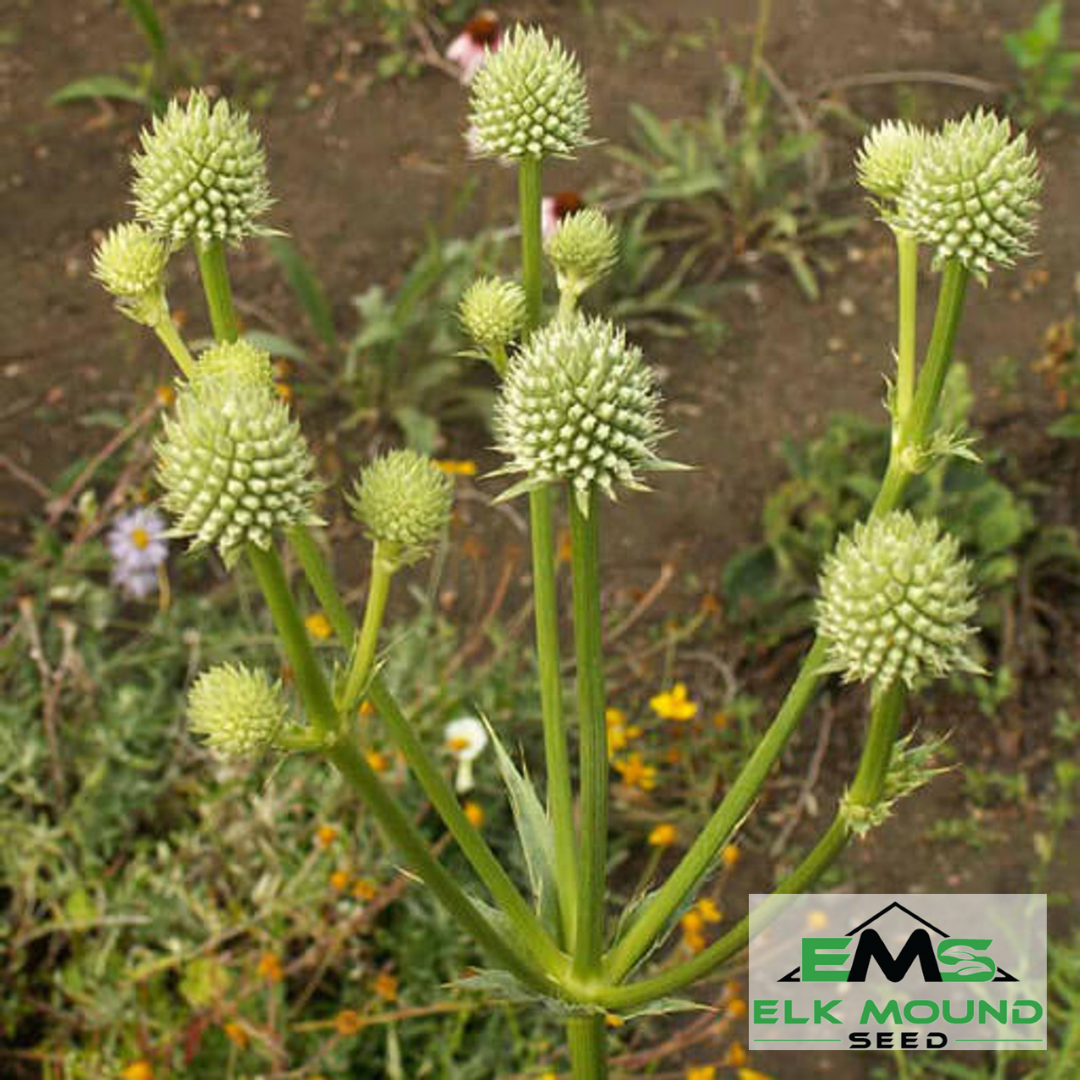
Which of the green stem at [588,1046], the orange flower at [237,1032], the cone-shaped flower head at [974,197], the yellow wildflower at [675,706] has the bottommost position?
the orange flower at [237,1032]

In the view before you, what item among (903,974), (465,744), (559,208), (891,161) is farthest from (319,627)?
(891,161)

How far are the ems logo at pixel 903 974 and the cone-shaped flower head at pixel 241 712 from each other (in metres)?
1.99

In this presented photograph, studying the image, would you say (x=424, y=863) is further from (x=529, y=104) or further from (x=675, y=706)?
(x=675, y=706)

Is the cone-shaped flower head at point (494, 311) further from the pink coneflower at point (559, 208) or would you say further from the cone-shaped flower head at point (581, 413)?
the pink coneflower at point (559, 208)

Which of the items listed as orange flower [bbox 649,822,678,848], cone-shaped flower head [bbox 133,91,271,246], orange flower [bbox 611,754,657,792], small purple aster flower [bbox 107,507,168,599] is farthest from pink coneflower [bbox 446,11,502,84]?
cone-shaped flower head [bbox 133,91,271,246]

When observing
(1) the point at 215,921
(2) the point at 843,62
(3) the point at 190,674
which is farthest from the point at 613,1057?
(2) the point at 843,62

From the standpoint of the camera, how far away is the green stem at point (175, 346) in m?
1.66

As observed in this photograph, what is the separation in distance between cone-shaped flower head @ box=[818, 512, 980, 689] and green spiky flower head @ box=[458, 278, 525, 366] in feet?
1.86

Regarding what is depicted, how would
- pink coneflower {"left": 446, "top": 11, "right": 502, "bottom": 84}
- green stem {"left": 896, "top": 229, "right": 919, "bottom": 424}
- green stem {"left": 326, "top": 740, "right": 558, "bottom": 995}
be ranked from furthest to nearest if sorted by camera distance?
pink coneflower {"left": 446, "top": 11, "right": 502, "bottom": 84}
green stem {"left": 896, "top": 229, "right": 919, "bottom": 424}
green stem {"left": 326, "top": 740, "right": 558, "bottom": 995}

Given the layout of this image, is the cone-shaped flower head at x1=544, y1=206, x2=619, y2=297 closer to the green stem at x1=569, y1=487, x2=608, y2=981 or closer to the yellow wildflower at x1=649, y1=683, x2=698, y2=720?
the green stem at x1=569, y1=487, x2=608, y2=981

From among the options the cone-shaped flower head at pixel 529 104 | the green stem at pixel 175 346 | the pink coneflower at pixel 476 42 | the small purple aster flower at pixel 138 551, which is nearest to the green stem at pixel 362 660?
the green stem at pixel 175 346

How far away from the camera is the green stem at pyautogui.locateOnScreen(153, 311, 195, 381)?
1655 mm

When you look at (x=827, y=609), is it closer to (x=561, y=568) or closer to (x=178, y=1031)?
(x=178, y=1031)

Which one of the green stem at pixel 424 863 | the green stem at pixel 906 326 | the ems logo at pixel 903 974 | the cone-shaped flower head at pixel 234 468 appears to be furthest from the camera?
the ems logo at pixel 903 974
